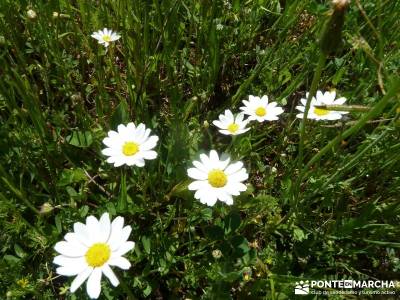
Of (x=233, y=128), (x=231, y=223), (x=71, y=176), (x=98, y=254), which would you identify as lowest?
(x=98, y=254)

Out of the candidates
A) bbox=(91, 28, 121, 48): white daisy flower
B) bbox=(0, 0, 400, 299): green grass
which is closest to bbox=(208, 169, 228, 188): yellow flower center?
bbox=(0, 0, 400, 299): green grass

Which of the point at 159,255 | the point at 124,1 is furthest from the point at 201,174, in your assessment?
the point at 124,1

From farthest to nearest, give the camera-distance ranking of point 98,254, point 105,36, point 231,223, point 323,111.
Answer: point 105,36 → point 323,111 → point 231,223 → point 98,254

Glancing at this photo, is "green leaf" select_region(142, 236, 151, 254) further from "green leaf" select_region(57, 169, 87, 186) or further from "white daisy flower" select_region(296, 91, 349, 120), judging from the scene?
"white daisy flower" select_region(296, 91, 349, 120)

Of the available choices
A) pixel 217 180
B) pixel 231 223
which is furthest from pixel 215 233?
pixel 217 180

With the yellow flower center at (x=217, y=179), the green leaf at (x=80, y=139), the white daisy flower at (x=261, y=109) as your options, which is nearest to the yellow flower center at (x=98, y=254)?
the yellow flower center at (x=217, y=179)

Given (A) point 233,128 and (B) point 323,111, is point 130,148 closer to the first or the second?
(A) point 233,128

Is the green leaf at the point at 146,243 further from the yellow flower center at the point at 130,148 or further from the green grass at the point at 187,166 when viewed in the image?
the yellow flower center at the point at 130,148
